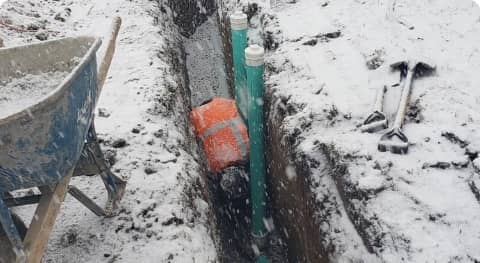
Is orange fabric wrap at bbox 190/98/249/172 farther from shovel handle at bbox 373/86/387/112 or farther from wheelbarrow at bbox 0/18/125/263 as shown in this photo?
wheelbarrow at bbox 0/18/125/263

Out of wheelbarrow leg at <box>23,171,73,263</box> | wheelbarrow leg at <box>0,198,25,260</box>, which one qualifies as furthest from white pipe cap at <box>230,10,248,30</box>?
wheelbarrow leg at <box>0,198,25,260</box>

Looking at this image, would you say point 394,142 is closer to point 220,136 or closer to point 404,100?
point 404,100

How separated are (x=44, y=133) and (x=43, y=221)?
1.66ft

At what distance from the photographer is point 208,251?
314 cm

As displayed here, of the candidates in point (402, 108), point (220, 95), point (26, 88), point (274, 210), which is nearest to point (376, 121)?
point (402, 108)

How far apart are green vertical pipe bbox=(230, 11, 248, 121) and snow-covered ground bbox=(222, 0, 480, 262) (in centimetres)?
32

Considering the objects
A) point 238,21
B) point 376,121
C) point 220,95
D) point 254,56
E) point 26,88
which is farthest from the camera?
point 220,95

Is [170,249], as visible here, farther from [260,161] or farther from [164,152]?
[260,161]

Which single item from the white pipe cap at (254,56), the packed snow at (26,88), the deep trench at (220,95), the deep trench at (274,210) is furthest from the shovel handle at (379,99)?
the packed snow at (26,88)

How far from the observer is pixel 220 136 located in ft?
15.0

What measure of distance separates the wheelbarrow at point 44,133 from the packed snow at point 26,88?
0.07 ft

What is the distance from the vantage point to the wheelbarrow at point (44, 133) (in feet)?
6.81

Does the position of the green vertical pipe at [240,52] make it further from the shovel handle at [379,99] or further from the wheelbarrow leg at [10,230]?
the wheelbarrow leg at [10,230]

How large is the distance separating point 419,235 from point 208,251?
1.39 metres
